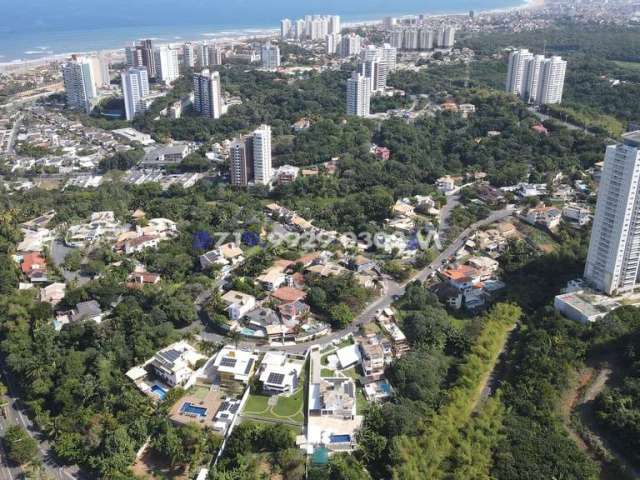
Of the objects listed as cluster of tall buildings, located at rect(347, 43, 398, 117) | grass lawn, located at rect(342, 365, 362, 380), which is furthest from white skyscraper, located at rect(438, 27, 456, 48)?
grass lawn, located at rect(342, 365, 362, 380)

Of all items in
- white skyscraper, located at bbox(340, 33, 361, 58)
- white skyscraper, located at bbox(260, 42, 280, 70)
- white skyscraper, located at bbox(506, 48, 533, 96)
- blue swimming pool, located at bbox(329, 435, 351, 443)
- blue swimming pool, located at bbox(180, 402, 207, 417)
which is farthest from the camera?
white skyscraper, located at bbox(340, 33, 361, 58)

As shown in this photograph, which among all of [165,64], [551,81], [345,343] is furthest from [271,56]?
[345,343]

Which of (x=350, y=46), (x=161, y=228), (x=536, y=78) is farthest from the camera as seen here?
(x=350, y=46)

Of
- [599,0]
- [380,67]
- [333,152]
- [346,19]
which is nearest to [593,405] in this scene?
[333,152]

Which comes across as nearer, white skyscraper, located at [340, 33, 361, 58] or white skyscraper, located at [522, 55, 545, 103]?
white skyscraper, located at [522, 55, 545, 103]

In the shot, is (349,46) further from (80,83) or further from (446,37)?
(80,83)

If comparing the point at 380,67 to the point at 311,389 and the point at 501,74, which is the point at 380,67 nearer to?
the point at 501,74

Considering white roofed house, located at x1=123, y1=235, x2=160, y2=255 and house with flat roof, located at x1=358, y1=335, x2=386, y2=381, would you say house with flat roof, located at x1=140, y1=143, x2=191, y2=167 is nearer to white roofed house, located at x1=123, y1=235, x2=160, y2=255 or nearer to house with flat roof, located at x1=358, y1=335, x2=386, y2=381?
white roofed house, located at x1=123, y1=235, x2=160, y2=255
